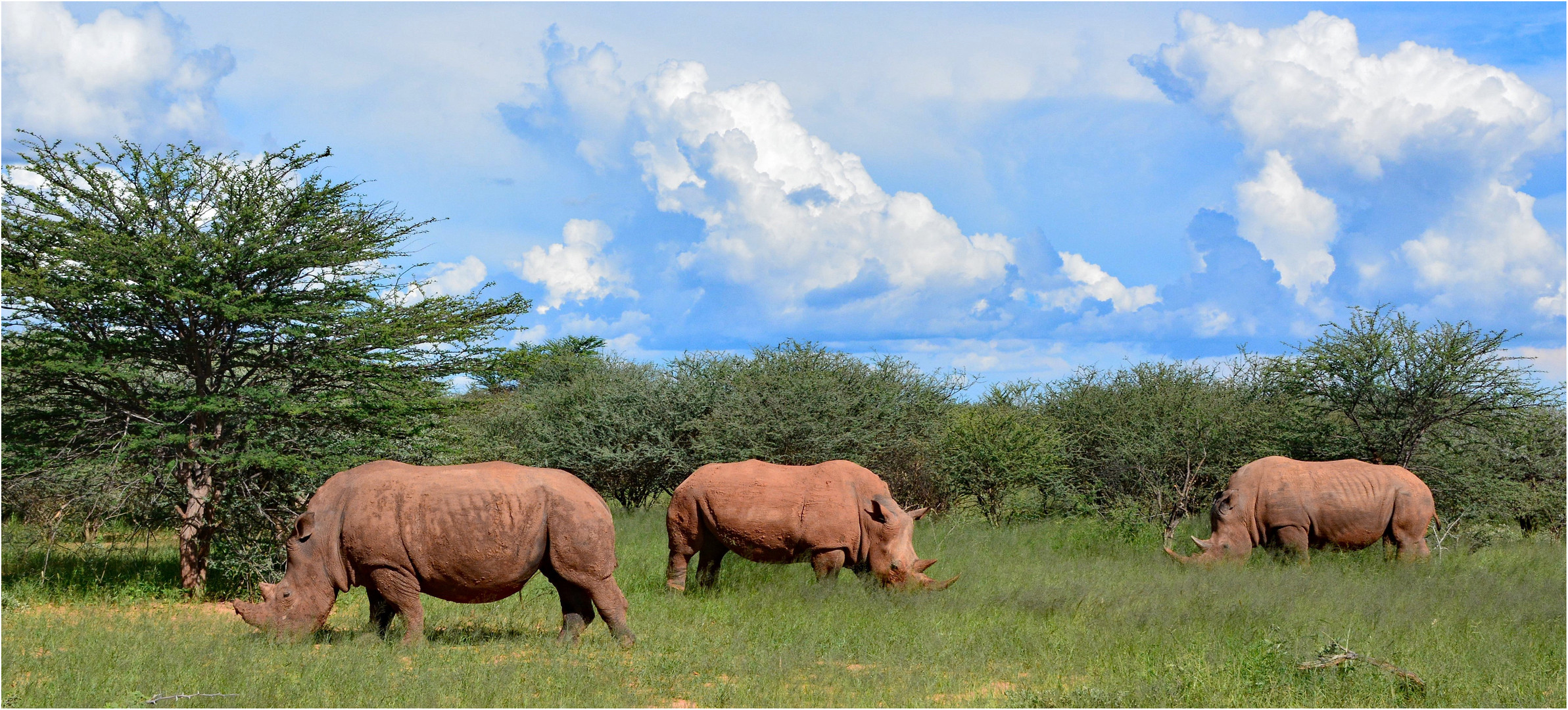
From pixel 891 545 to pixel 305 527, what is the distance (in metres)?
5.88

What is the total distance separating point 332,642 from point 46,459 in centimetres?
661

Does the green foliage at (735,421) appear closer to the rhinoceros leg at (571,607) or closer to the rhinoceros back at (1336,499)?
the rhinoceros back at (1336,499)

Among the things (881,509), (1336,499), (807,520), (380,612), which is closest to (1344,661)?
(881,509)

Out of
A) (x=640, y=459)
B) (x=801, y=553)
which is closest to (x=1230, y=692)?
(x=801, y=553)

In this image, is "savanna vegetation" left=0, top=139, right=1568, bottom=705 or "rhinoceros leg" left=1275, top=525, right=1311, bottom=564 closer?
"savanna vegetation" left=0, top=139, right=1568, bottom=705

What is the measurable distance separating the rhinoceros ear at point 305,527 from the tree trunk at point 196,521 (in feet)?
17.5

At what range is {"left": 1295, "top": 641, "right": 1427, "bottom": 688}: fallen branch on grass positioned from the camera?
809 centimetres

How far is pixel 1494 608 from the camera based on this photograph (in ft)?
38.1

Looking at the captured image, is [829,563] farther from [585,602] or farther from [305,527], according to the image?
[305,527]

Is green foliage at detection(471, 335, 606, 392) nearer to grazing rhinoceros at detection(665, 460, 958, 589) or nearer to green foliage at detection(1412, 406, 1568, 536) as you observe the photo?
grazing rhinoceros at detection(665, 460, 958, 589)

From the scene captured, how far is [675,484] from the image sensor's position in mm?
24750

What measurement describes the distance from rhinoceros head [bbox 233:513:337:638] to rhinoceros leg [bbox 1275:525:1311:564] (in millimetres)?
12333

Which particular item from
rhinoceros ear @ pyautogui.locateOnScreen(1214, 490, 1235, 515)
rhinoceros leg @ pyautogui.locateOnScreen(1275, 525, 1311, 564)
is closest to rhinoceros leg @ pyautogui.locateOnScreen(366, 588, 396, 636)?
rhinoceros ear @ pyautogui.locateOnScreen(1214, 490, 1235, 515)

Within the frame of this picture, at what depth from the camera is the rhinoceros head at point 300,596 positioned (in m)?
9.00
